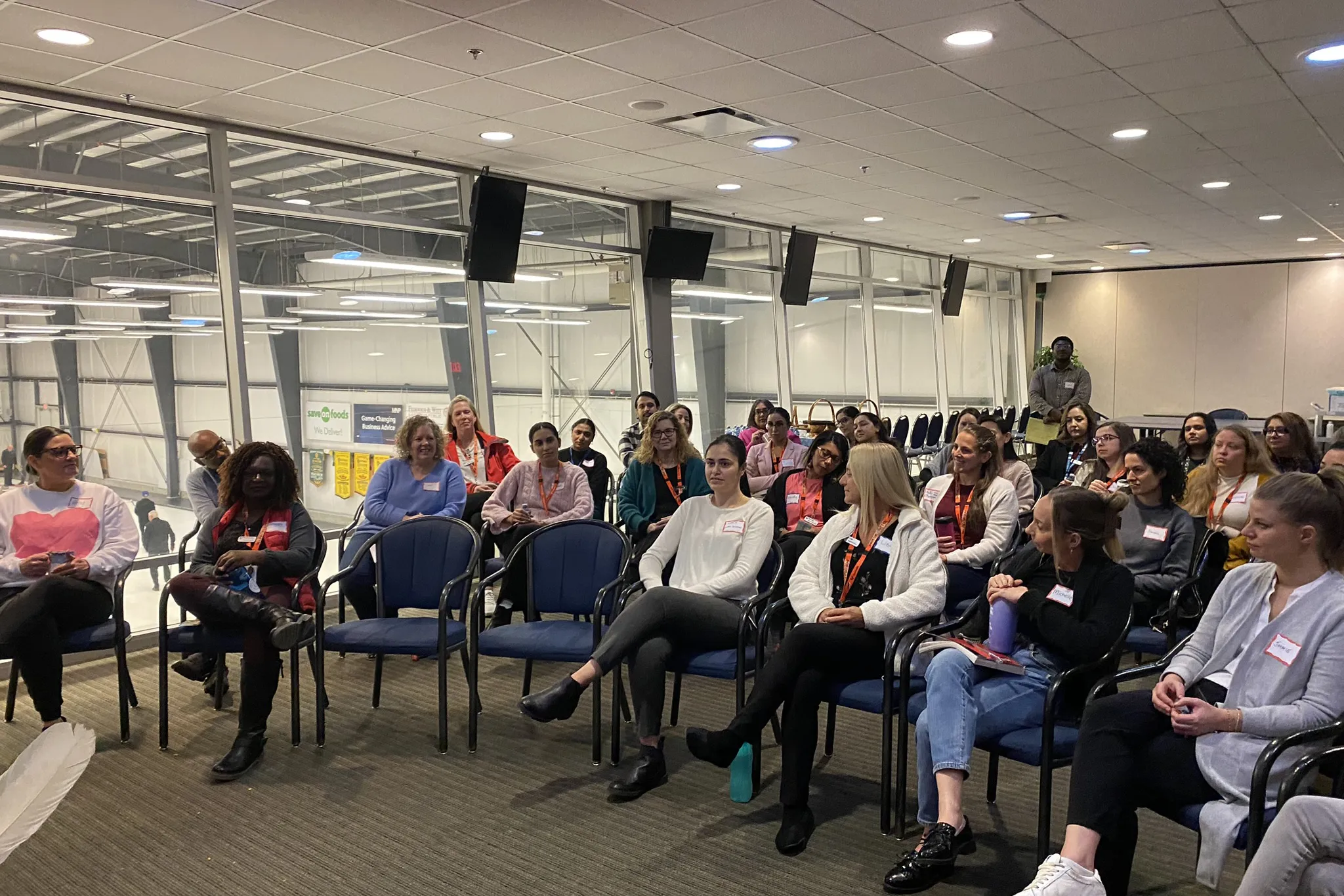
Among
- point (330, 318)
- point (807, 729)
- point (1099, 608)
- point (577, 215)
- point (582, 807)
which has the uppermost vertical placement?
point (577, 215)

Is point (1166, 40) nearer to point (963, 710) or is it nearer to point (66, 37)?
point (963, 710)

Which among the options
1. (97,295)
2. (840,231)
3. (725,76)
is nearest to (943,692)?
(725,76)

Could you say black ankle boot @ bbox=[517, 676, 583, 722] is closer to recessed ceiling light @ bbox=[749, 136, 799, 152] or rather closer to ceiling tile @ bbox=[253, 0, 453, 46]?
ceiling tile @ bbox=[253, 0, 453, 46]

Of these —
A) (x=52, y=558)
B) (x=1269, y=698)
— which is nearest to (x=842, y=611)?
(x=1269, y=698)

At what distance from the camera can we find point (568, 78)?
18.1 ft

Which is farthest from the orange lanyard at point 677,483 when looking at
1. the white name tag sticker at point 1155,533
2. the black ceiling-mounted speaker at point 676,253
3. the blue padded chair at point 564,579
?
the black ceiling-mounted speaker at point 676,253

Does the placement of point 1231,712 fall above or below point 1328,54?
below

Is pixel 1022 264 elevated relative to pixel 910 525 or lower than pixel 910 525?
elevated

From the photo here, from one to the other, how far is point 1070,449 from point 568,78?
13.8 feet

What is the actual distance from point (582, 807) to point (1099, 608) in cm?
186

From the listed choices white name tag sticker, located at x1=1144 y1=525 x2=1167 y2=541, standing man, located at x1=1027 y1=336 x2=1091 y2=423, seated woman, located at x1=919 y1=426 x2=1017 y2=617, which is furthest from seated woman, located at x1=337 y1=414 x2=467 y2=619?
standing man, located at x1=1027 y1=336 x2=1091 y2=423

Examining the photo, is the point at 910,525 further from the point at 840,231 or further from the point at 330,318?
the point at 840,231

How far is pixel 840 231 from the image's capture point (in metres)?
12.2

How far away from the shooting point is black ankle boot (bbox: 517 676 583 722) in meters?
3.60
